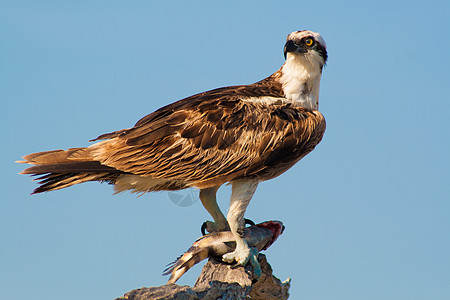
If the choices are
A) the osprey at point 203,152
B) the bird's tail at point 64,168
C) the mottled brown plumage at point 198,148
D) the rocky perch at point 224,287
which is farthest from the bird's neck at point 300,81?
the bird's tail at point 64,168

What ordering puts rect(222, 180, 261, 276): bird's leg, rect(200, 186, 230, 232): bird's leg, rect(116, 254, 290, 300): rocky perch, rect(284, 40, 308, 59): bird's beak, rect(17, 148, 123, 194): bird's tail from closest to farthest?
rect(116, 254, 290, 300): rocky perch
rect(17, 148, 123, 194): bird's tail
rect(222, 180, 261, 276): bird's leg
rect(284, 40, 308, 59): bird's beak
rect(200, 186, 230, 232): bird's leg

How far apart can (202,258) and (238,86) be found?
235cm

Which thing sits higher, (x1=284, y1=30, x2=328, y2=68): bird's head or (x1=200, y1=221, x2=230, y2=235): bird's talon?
(x1=284, y1=30, x2=328, y2=68): bird's head

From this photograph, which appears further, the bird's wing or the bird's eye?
the bird's eye

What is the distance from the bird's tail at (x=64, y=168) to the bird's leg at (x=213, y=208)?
132cm

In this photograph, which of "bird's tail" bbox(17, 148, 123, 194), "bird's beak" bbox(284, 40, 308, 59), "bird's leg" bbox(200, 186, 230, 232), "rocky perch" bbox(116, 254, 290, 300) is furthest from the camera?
"bird's leg" bbox(200, 186, 230, 232)

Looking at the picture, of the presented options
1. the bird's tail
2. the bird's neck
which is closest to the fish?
the bird's tail

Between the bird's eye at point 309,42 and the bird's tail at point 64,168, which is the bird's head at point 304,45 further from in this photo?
the bird's tail at point 64,168

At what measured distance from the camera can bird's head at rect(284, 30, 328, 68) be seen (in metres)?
8.30

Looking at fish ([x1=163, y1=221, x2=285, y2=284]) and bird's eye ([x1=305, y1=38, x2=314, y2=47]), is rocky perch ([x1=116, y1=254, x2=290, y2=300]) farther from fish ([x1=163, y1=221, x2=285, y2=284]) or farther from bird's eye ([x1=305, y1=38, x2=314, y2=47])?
bird's eye ([x1=305, y1=38, x2=314, y2=47])

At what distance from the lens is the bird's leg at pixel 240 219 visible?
304 inches

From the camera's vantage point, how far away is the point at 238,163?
7.67 metres

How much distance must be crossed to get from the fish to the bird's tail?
1.32 metres

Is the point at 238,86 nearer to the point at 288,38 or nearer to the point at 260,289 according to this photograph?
the point at 288,38
